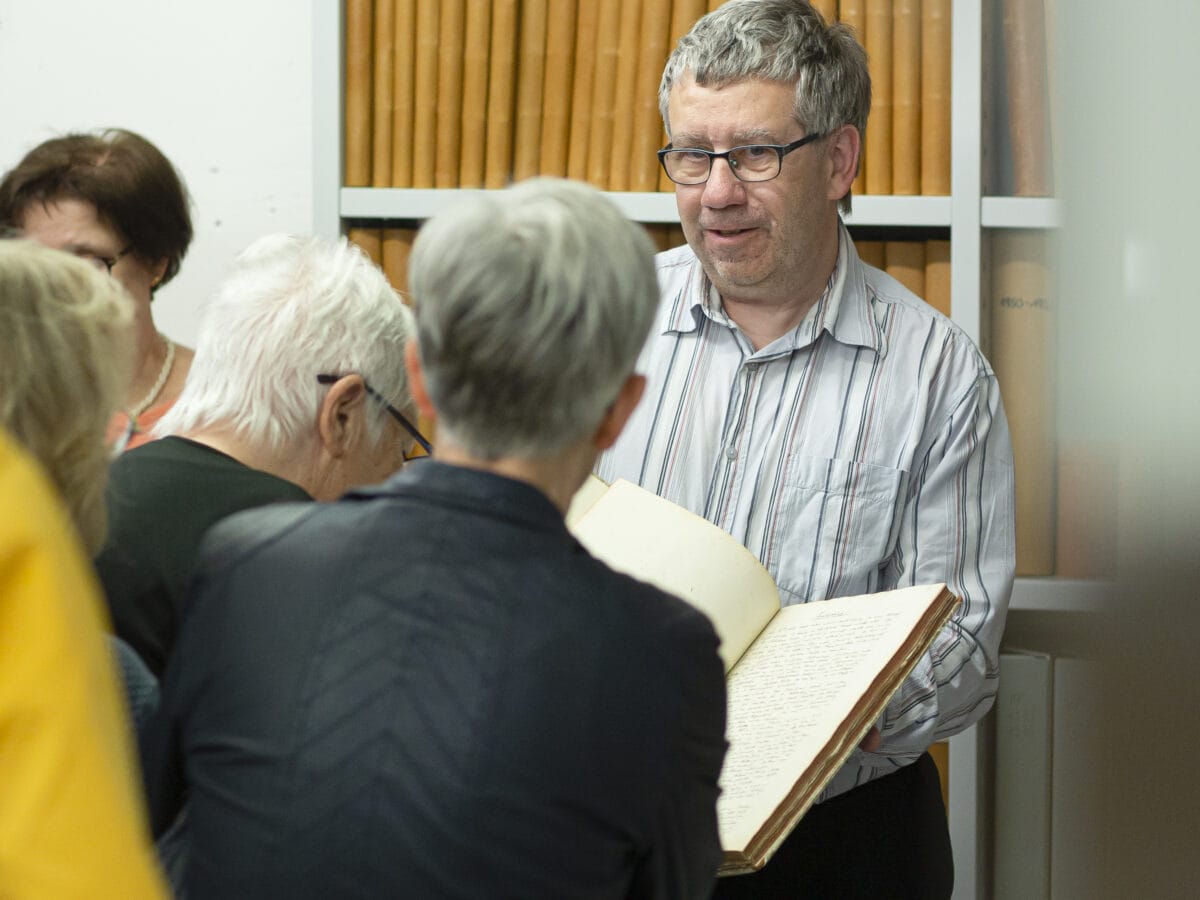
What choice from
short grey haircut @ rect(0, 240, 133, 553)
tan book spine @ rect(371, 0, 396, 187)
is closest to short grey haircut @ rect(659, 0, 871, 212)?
tan book spine @ rect(371, 0, 396, 187)

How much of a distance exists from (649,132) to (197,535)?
1.16 metres

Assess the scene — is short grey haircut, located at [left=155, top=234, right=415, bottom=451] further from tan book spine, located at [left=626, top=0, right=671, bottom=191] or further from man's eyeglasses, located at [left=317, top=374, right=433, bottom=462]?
tan book spine, located at [left=626, top=0, right=671, bottom=191]

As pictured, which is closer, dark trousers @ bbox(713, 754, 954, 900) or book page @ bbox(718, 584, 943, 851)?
book page @ bbox(718, 584, 943, 851)

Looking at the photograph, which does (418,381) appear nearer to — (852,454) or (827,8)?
(852,454)

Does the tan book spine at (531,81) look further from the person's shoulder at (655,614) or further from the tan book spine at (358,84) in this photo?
the person's shoulder at (655,614)

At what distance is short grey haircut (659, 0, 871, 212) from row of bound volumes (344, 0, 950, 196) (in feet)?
1.31

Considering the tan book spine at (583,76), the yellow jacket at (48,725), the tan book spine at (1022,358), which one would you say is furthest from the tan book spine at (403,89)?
the yellow jacket at (48,725)

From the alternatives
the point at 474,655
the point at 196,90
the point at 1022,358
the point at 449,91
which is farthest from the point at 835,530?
the point at 196,90

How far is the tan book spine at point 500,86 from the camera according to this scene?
2010mm

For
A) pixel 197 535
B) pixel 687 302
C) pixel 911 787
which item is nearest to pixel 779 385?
pixel 687 302

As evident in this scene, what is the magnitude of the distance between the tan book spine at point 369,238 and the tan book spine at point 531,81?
25 centimetres

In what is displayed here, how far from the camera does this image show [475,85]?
2014 mm

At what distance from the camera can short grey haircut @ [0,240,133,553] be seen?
722 millimetres

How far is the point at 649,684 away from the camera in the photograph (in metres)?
0.71
